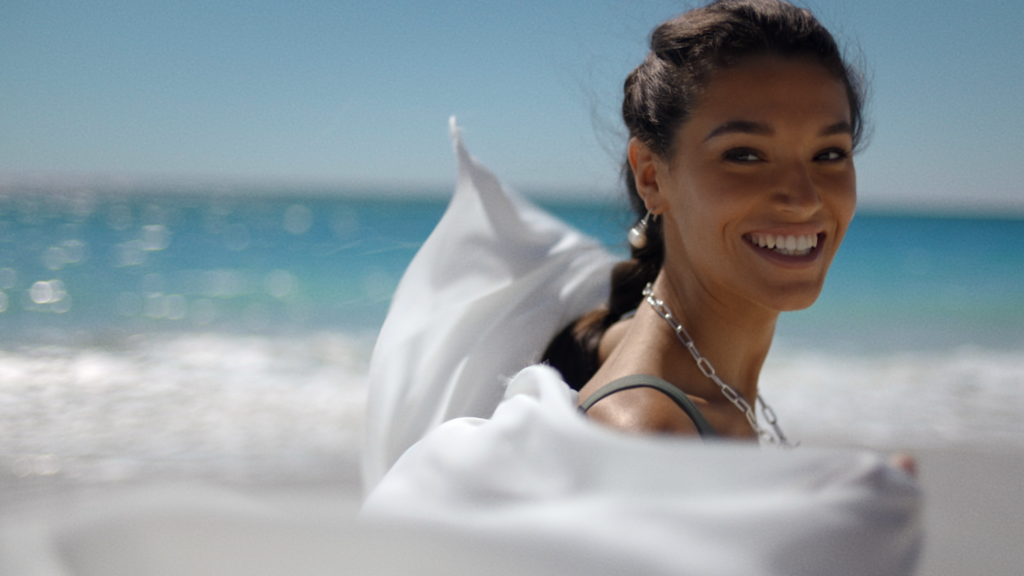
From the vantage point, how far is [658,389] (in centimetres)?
160

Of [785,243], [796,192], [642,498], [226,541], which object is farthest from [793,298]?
[226,541]

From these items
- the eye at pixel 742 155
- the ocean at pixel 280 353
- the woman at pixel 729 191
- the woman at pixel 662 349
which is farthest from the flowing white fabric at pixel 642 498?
the ocean at pixel 280 353

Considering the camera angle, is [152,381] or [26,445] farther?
[152,381]

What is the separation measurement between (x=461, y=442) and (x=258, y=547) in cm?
49

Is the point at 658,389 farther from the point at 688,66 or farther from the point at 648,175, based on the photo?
the point at 688,66

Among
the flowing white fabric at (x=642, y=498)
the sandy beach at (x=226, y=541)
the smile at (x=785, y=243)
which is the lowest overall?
the sandy beach at (x=226, y=541)

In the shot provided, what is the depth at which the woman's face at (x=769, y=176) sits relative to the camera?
171 cm

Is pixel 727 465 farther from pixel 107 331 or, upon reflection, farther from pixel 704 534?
pixel 107 331

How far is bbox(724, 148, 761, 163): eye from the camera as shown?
171 centimetres

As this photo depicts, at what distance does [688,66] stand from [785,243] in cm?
49

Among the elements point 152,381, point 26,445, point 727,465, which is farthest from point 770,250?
point 152,381

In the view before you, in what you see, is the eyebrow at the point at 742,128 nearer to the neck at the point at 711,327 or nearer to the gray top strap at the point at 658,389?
the neck at the point at 711,327

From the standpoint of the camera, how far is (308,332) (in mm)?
9477

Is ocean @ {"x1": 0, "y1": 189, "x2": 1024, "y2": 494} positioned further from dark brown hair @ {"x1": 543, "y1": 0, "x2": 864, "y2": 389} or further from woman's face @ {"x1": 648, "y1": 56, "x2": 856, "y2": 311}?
woman's face @ {"x1": 648, "y1": 56, "x2": 856, "y2": 311}
